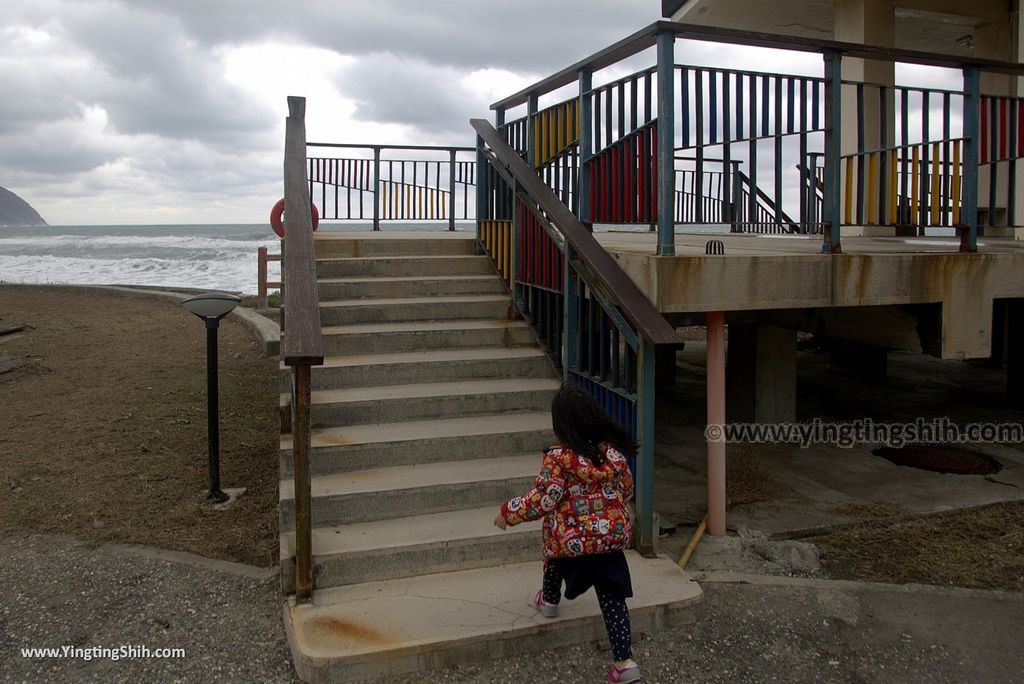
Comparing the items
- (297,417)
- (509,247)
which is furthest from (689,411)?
(297,417)

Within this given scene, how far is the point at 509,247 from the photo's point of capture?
6.64 m

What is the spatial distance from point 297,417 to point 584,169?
265 centimetres

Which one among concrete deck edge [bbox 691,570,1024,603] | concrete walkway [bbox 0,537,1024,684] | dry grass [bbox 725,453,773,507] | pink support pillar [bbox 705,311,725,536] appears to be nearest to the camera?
concrete walkway [bbox 0,537,1024,684]

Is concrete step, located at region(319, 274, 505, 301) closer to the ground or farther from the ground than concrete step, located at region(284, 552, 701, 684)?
farther from the ground

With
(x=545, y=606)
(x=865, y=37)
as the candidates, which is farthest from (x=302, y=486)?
(x=865, y=37)

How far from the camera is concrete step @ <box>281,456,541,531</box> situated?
4473 mm

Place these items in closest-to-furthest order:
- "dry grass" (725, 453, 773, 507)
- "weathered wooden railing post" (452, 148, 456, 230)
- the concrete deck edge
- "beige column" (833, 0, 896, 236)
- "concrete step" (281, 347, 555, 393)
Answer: the concrete deck edge → "concrete step" (281, 347, 555, 393) → "dry grass" (725, 453, 773, 507) → "weathered wooden railing post" (452, 148, 456, 230) → "beige column" (833, 0, 896, 236)

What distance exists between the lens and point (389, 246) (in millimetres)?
7215

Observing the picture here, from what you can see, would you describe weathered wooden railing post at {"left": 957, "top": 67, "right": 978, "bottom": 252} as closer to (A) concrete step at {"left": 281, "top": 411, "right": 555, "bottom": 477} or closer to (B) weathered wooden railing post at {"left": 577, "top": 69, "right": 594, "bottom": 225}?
(B) weathered wooden railing post at {"left": 577, "top": 69, "right": 594, "bottom": 225}

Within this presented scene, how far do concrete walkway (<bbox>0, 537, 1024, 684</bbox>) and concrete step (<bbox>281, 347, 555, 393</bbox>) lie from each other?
1398 mm

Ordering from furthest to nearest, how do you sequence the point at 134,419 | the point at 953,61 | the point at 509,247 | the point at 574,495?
the point at 134,419 → the point at 509,247 → the point at 953,61 → the point at 574,495

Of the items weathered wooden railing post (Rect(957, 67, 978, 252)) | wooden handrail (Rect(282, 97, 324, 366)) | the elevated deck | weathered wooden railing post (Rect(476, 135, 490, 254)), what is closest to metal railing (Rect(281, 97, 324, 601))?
wooden handrail (Rect(282, 97, 324, 366))

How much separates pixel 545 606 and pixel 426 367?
7.31ft

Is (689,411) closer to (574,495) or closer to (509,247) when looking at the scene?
(509,247)
